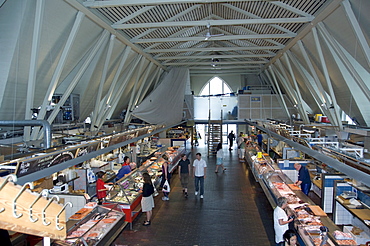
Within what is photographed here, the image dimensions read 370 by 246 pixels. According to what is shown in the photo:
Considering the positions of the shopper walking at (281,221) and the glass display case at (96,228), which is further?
the shopper walking at (281,221)

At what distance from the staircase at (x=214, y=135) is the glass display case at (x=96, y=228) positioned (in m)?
12.8

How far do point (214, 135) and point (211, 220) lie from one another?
12406 millimetres

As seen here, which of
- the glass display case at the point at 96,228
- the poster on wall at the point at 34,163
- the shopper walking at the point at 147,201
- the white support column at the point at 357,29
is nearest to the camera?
the poster on wall at the point at 34,163

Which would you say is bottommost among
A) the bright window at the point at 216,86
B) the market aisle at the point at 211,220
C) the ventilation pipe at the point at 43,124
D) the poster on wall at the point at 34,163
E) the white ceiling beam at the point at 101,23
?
the market aisle at the point at 211,220

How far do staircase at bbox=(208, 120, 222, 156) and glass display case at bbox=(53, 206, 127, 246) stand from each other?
12.8 meters

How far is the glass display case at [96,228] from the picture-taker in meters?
4.89

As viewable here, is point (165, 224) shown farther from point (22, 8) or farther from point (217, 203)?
point (22, 8)

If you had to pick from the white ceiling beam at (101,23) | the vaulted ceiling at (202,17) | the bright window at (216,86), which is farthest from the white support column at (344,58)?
the bright window at (216,86)

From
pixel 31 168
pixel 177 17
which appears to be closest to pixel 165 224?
pixel 31 168

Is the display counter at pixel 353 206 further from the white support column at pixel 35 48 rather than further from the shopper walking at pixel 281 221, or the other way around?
the white support column at pixel 35 48

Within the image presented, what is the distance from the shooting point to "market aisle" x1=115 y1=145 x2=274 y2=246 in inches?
261

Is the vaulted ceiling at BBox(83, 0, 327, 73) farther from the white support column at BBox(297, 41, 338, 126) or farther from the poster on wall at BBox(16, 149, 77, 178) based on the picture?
the poster on wall at BBox(16, 149, 77, 178)

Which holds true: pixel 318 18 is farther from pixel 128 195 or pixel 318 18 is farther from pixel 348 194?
pixel 128 195

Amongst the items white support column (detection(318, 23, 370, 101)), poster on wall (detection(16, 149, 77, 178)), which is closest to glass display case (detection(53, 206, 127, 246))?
poster on wall (detection(16, 149, 77, 178))
